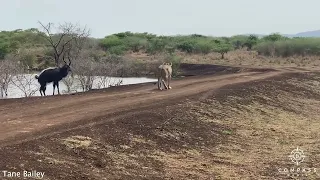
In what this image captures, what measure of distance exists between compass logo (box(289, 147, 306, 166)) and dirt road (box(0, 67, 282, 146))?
4.74 meters

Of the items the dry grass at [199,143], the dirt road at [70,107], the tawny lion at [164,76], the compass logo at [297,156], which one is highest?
the tawny lion at [164,76]

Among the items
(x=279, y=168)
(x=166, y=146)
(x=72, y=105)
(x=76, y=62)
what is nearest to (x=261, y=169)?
(x=279, y=168)

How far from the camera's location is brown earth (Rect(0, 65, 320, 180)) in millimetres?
9250

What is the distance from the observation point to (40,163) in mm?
8516

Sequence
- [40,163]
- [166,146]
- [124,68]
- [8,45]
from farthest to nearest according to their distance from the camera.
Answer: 1. [8,45]
2. [124,68]
3. [166,146]
4. [40,163]

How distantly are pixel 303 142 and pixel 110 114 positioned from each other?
524cm

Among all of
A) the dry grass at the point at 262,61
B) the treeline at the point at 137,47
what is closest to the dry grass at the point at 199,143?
the dry grass at the point at 262,61

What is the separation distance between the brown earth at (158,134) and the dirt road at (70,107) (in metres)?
0.02

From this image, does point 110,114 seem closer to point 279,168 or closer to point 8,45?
point 279,168

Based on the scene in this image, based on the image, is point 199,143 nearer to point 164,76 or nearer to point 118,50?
point 164,76

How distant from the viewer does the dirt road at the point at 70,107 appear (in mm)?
11398

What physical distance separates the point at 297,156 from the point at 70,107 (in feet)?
22.1

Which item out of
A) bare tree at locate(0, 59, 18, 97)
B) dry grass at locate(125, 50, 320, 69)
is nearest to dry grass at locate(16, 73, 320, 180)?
bare tree at locate(0, 59, 18, 97)

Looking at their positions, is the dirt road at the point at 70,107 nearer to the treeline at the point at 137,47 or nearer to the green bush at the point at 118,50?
the treeline at the point at 137,47
